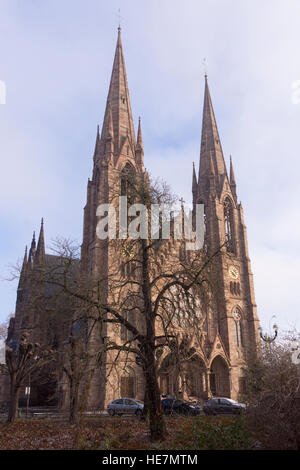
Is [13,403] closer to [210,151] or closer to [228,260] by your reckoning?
[228,260]

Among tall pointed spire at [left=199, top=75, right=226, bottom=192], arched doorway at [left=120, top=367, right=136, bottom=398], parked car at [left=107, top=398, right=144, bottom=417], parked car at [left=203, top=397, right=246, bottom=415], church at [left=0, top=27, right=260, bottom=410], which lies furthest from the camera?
tall pointed spire at [left=199, top=75, right=226, bottom=192]

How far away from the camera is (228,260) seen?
42.4 m

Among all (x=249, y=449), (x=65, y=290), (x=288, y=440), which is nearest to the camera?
(x=288, y=440)

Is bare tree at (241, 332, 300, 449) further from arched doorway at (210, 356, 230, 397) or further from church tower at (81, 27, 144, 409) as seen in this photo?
arched doorway at (210, 356, 230, 397)

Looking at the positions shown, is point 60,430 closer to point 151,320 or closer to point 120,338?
point 151,320

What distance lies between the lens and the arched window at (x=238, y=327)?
1578 inches

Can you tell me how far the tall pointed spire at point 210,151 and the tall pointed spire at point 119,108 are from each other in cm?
1061

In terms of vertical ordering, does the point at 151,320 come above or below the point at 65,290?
below

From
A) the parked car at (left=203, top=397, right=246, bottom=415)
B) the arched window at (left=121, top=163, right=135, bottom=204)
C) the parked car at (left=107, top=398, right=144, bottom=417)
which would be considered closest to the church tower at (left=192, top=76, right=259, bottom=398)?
the parked car at (left=203, top=397, right=246, bottom=415)

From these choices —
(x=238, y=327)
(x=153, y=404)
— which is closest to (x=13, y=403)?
(x=153, y=404)

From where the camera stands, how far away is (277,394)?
1003cm

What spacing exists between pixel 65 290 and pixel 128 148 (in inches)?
1127

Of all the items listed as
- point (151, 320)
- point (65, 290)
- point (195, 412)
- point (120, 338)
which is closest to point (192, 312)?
point (151, 320)

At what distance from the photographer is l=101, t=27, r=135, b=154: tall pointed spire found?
41.3 metres
